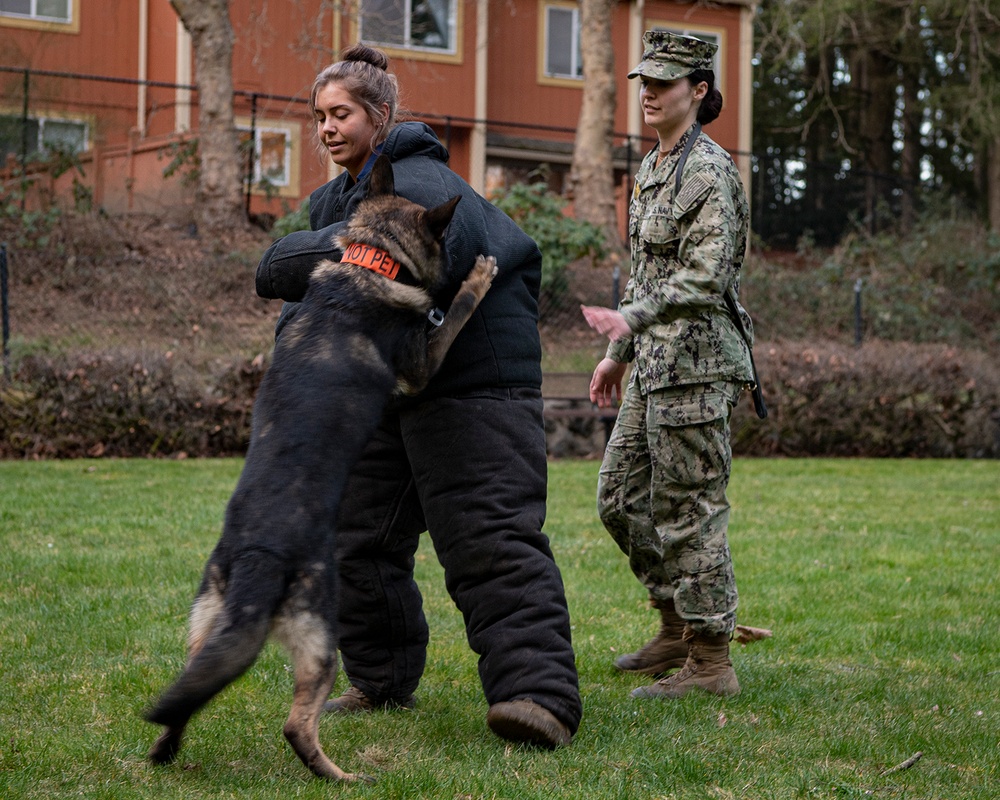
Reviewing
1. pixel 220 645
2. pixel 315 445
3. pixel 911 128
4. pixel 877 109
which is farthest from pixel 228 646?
pixel 911 128

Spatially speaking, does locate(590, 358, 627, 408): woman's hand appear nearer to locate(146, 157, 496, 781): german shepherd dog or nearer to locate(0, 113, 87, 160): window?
locate(146, 157, 496, 781): german shepherd dog

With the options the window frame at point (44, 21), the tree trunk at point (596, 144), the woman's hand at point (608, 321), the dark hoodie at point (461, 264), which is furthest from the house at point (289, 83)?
the woman's hand at point (608, 321)

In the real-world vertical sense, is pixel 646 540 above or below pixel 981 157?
below

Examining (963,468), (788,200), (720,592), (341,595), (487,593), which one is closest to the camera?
(487,593)

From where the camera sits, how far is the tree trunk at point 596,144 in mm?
18172

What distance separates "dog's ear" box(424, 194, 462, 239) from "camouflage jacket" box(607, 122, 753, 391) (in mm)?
716

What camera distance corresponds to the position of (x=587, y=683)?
4.72m

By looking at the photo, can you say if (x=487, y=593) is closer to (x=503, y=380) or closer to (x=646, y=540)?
(x=503, y=380)

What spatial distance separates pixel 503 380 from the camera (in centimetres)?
392

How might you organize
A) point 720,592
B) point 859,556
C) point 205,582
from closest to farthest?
1. point 205,582
2. point 720,592
3. point 859,556

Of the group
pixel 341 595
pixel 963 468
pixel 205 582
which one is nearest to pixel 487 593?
pixel 341 595

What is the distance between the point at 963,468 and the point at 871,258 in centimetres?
926

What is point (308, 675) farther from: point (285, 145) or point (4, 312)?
point (285, 145)

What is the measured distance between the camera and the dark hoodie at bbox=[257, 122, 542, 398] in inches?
152
